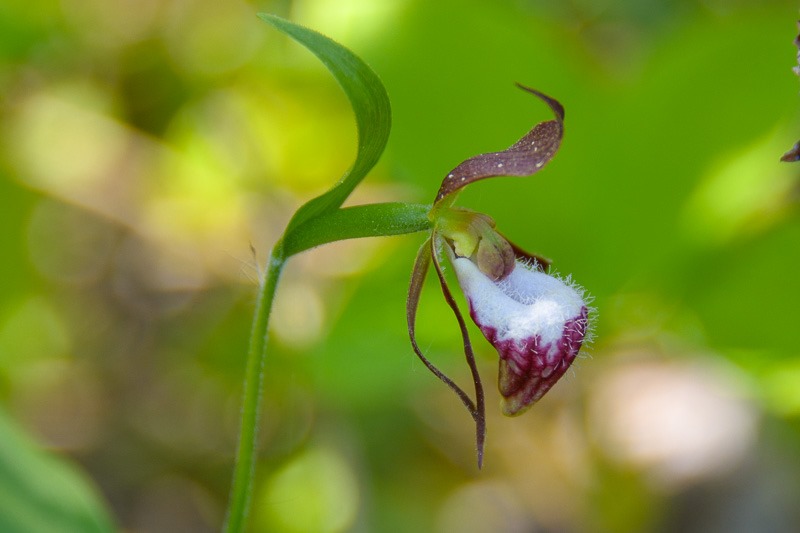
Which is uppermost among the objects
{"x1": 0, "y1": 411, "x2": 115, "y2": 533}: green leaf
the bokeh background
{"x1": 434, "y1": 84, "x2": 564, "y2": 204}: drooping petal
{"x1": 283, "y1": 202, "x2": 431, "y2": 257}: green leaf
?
the bokeh background

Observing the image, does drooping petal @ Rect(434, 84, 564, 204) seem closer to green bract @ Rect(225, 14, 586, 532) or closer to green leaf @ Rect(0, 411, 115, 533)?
green bract @ Rect(225, 14, 586, 532)

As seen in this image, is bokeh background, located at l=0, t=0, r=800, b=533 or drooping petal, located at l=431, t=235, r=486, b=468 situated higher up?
bokeh background, located at l=0, t=0, r=800, b=533

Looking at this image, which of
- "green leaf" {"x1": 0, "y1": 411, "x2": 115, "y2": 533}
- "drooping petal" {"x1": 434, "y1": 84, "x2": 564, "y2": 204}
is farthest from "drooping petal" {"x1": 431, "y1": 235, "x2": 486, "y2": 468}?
"green leaf" {"x1": 0, "y1": 411, "x2": 115, "y2": 533}

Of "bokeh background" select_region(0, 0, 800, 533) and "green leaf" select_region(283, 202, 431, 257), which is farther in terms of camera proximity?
"bokeh background" select_region(0, 0, 800, 533)

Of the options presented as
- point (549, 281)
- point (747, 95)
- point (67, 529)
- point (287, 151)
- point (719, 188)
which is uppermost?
point (287, 151)

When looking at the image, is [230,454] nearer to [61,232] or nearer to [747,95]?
[61,232]

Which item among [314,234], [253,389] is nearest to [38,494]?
[253,389]

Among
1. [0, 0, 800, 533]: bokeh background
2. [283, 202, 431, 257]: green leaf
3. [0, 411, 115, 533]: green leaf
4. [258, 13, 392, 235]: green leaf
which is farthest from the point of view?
[0, 0, 800, 533]: bokeh background

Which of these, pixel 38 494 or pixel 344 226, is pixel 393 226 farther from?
pixel 38 494

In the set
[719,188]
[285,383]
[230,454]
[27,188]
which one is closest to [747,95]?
[719,188]
